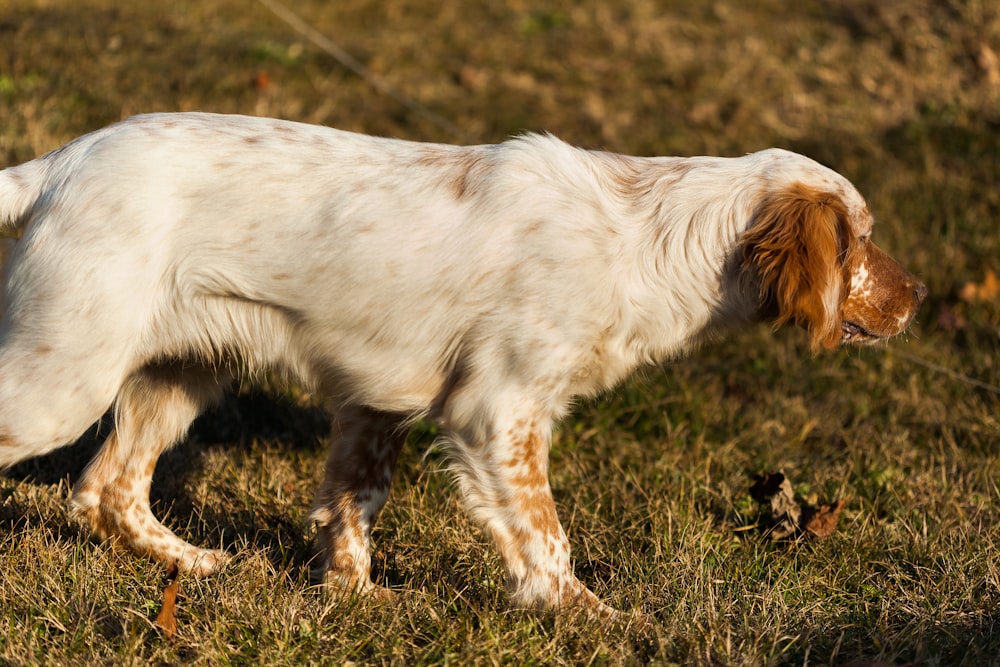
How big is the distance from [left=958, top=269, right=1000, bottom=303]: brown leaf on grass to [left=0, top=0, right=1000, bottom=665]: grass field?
0.05 ft

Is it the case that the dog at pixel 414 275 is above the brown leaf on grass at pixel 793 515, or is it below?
above

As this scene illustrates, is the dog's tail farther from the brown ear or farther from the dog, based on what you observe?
the brown ear

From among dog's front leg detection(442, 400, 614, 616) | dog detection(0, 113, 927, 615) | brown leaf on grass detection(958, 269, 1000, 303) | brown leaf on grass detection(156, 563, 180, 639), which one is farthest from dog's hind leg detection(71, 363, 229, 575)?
brown leaf on grass detection(958, 269, 1000, 303)

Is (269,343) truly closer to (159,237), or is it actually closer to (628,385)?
(159,237)

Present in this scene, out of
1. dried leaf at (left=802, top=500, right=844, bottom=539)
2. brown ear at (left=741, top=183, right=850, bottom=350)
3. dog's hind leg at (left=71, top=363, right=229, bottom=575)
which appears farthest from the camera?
dried leaf at (left=802, top=500, right=844, bottom=539)

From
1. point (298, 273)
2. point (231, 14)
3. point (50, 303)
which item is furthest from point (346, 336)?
point (231, 14)

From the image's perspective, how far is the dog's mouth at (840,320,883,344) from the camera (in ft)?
10.8

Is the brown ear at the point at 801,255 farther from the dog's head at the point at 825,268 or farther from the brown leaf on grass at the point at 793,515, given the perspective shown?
the brown leaf on grass at the point at 793,515

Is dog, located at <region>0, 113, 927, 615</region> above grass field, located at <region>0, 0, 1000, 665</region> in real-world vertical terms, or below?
above

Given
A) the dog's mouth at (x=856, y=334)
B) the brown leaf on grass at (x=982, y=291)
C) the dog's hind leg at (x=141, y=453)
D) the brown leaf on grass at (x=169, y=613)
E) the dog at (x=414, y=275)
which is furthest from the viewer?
the brown leaf on grass at (x=982, y=291)

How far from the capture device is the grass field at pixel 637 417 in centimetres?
278

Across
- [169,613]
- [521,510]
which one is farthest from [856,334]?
[169,613]

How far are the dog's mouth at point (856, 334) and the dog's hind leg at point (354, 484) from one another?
4.15 feet

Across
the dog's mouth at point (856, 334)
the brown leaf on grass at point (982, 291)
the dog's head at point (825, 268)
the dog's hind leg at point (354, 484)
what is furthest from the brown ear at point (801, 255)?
the brown leaf on grass at point (982, 291)
